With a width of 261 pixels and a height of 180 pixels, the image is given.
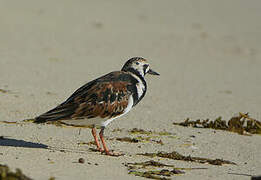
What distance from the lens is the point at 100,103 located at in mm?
5777

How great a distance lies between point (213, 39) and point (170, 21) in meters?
2.12

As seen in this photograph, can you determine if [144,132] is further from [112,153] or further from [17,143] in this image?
[17,143]

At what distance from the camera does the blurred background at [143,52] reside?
28.1 feet

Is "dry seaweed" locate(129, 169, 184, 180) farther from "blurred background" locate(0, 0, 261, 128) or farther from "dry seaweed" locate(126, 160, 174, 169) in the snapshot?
"blurred background" locate(0, 0, 261, 128)

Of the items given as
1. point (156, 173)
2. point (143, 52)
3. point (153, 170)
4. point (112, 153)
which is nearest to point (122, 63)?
point (143, 52)

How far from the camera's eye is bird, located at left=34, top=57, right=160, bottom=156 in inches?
223

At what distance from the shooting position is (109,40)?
1376 cm

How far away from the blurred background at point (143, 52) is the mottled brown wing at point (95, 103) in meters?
1.39

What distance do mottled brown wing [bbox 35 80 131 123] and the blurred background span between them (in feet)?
4.56

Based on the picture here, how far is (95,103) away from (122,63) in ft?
20.2

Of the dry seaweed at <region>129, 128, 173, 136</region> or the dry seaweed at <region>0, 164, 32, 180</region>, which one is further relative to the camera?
the dry seaweed at <region>129, 128, 173, 136</region>

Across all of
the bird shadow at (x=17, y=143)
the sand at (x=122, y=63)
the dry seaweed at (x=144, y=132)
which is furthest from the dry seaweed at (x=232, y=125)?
the bird shadow at (x=17, y=143)

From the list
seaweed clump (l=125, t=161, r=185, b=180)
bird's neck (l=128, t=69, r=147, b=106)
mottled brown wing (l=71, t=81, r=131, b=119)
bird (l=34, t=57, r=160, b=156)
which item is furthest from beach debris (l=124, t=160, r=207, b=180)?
bird's neck (l=128, t=69, r=147, b=106)

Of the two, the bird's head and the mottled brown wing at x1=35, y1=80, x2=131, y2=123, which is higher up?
the bird's head
